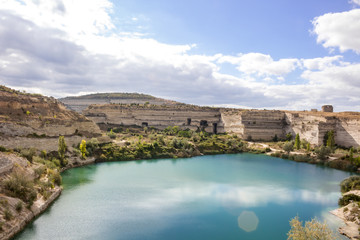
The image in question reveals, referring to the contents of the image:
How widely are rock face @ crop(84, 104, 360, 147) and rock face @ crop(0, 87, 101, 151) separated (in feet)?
51.9

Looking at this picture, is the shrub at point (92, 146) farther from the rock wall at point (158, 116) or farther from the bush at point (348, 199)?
the bush at point (348, 199)

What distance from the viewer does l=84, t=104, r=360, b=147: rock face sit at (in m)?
32.4

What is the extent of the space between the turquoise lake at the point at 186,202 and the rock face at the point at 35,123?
181 inches

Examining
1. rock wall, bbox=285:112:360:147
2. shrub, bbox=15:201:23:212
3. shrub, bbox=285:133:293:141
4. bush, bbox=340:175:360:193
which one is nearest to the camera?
shrub, bbox=15:201:23:212

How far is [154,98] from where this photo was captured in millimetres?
74125

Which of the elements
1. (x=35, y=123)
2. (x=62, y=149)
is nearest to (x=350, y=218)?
(x=62, y=149)

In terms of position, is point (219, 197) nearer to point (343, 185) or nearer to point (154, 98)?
point (343, 185)

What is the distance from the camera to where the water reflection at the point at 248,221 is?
1229cm

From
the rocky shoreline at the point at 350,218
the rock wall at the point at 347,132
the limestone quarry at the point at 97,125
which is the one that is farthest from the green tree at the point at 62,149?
the rock wall at the point at 347,132

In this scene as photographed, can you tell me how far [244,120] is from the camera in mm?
40844

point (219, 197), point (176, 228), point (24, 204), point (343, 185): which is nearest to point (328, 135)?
point (343, 185)

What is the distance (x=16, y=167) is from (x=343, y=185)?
2181 cm

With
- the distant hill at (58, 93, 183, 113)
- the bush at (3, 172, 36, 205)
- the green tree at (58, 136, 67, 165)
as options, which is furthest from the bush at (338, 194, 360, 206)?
the distant hill at (58, 93, 183, 113)

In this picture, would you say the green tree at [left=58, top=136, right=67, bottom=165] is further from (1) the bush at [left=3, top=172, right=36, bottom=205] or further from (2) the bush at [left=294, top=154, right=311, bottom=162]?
(2) the bush at [left=294, top=154, right=311, bottom=162]
